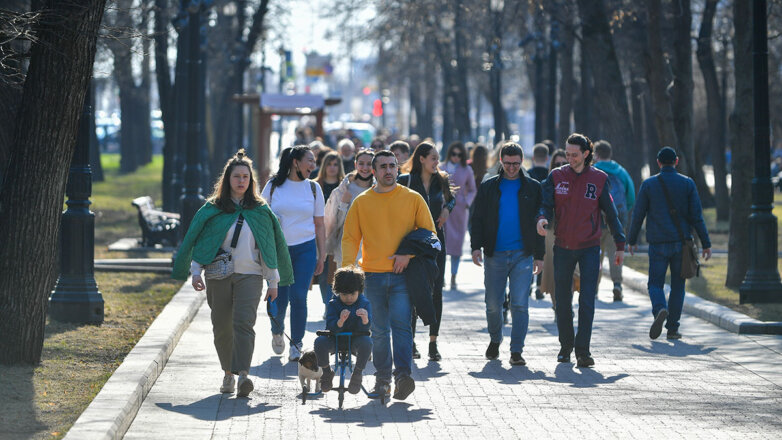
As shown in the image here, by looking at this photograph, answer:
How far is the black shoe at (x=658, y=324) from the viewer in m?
12.4

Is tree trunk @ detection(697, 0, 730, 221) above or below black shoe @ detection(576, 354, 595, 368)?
above

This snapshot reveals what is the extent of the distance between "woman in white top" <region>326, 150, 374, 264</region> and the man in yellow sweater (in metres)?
2.81

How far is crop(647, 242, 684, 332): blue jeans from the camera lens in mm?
12633

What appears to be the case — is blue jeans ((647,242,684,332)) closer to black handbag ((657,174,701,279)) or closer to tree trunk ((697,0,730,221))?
black handbag ((657,174,701,279))

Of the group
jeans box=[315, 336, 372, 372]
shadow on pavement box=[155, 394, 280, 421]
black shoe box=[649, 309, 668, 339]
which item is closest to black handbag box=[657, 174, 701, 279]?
black shoe box=[649, 309, 668, 339]

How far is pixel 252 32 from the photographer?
33.8 m

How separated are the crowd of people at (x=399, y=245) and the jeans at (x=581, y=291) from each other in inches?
0.4

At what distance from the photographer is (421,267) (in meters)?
9.16

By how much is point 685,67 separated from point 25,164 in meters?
15.4

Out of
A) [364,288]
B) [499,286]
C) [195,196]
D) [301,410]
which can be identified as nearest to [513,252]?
[499,286]

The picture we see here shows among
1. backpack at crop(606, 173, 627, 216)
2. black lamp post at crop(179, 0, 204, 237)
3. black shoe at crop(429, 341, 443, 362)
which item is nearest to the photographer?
black shoe at crop(429, 341, 443, 362)

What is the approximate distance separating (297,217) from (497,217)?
1.59 m

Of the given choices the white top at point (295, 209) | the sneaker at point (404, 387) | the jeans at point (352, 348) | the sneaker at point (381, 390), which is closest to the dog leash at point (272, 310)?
the jeans at point (352, 348)

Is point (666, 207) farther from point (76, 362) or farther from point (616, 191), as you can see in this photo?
point (76, 362)
